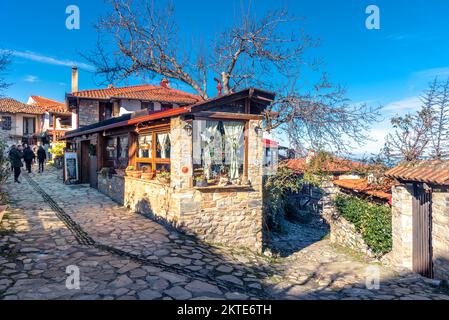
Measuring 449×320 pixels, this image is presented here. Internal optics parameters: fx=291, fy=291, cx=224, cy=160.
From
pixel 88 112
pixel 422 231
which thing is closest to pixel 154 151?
pixel 422 231

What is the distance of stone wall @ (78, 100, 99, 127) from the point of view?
20656 mm

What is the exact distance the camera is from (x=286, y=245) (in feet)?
33.2

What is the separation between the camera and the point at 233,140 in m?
7.29

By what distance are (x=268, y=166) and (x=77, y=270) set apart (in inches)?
351

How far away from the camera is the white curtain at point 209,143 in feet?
22.7

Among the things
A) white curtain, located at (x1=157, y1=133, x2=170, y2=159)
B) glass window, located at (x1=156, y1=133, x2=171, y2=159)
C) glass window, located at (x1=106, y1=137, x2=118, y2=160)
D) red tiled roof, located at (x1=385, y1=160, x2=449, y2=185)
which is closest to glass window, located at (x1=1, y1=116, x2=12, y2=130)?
glass window, located at (x1=106, y1=137, x2=118, y2=160)

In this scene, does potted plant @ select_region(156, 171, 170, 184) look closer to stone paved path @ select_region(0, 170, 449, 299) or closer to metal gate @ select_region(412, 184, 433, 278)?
stone paved path @ select_region(0, 170, 449, 299)

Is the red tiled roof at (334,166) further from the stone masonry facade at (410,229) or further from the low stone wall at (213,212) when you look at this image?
the low stone wall at (213,212)

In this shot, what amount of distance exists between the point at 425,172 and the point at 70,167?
13.4 meters

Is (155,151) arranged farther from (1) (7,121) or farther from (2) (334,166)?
(1) (7,121)

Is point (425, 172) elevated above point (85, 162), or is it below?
below

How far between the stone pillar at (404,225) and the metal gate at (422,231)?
0.38ft
